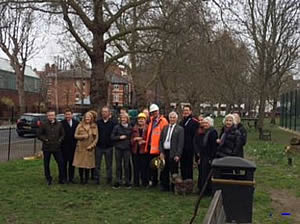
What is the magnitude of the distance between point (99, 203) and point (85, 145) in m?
2.16

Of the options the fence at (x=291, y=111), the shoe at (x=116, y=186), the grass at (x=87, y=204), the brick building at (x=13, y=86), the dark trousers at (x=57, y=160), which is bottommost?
the grass at (x=87, y=204)

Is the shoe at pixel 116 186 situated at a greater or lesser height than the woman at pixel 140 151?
lesser

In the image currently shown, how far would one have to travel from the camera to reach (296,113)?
40.0 m

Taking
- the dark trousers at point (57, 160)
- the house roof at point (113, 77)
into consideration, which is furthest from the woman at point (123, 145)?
the house roof at point (113, 77)

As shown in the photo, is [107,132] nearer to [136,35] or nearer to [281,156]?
[281,156]

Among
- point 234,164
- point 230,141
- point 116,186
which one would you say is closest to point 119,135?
point 116,186

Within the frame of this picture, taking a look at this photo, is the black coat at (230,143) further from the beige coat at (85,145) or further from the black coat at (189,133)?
the beige coat at (85,145)

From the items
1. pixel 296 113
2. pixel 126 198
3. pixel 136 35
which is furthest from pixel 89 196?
pixel 296 113

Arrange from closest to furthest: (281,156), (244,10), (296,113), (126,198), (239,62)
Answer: (126,198)
(281,156)
(244,10)
(296,113)
(239,62)

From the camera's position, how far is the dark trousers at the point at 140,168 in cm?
1100

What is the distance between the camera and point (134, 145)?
11.0 meters

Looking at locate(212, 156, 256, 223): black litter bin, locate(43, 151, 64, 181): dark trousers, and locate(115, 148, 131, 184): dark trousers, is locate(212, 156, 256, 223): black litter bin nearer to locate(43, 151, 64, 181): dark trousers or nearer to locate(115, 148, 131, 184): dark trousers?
locate(115, 148, 131, 184): dark trousers

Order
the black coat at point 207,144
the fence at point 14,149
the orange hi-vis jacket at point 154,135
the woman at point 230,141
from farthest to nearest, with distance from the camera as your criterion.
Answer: the fence at point 14,149, the orange hi-vis jacket at point 154,135, the black coat at point 207,144, the woman at point 230,141

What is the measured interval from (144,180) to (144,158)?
1.84 ft
